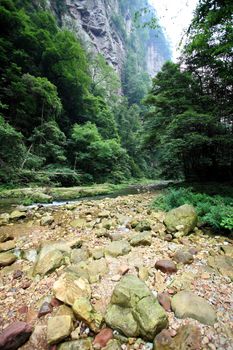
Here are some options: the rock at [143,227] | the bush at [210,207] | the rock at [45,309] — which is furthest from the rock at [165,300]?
the bush at [210,207]

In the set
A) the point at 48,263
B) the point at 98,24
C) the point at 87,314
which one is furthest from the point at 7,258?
the point at 98,24

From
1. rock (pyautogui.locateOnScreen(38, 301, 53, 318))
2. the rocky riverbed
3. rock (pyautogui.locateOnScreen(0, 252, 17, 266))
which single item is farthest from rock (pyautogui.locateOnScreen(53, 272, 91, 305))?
rock (pyautogui.locateOnScreen(0, 252, 17, 266))

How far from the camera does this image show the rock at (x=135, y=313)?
171cm

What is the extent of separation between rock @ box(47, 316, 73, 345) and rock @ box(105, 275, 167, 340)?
1.18ft

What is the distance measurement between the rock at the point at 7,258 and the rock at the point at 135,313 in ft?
6.15

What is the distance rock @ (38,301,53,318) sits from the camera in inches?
77.7

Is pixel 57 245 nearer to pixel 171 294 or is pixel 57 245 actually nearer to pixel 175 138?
pixel 171 294

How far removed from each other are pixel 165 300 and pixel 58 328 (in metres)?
1.11

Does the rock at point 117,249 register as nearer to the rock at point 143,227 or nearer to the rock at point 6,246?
the rock at point 143,227

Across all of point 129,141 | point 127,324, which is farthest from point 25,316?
point 129,141

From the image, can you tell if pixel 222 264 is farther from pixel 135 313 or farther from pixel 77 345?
pixel 77 345

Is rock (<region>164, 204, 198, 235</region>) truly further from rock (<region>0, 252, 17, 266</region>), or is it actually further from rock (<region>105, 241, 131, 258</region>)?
rock (<region>0, 252, 17, 266</region>)

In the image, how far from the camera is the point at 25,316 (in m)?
2.00

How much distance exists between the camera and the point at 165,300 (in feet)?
6.85
